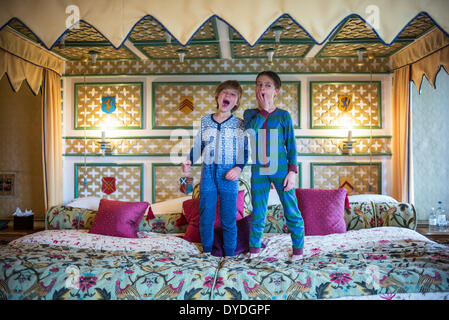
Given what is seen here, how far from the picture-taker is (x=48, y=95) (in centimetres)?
443

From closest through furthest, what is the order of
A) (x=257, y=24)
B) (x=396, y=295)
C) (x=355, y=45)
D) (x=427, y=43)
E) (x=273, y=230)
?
(x=396, y=295)
(x=257, y=24)
(x=273, y=230)
(x=427, y=43)
(x=355, y=45)

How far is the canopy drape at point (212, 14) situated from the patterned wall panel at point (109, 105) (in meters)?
2.93

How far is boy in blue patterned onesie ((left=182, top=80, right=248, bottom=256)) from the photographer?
2.17m

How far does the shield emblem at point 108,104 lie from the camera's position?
4.98m

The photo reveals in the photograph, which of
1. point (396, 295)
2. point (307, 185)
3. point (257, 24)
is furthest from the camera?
point (307, 185)

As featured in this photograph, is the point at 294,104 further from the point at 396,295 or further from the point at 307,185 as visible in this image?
the point at 396,295

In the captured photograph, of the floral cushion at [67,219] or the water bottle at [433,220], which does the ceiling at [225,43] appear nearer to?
the floral cushion at [67,219]

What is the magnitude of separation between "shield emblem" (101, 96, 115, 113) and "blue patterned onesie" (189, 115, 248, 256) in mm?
3079

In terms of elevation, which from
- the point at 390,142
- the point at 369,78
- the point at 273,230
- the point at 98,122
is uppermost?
the point at 369,78

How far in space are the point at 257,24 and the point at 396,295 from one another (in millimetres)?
1549

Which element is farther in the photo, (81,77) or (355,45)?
(81,77)

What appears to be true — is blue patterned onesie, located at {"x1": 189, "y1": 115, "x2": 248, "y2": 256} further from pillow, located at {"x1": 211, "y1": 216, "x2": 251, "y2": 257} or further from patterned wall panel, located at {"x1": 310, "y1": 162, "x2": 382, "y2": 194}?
patterned wall panel, located at {"x1": 310, "y1": 162, "x2": 382, "y2": 194}

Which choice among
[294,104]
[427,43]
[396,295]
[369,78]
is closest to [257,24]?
[396,295]

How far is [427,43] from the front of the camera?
3652 millimetres
